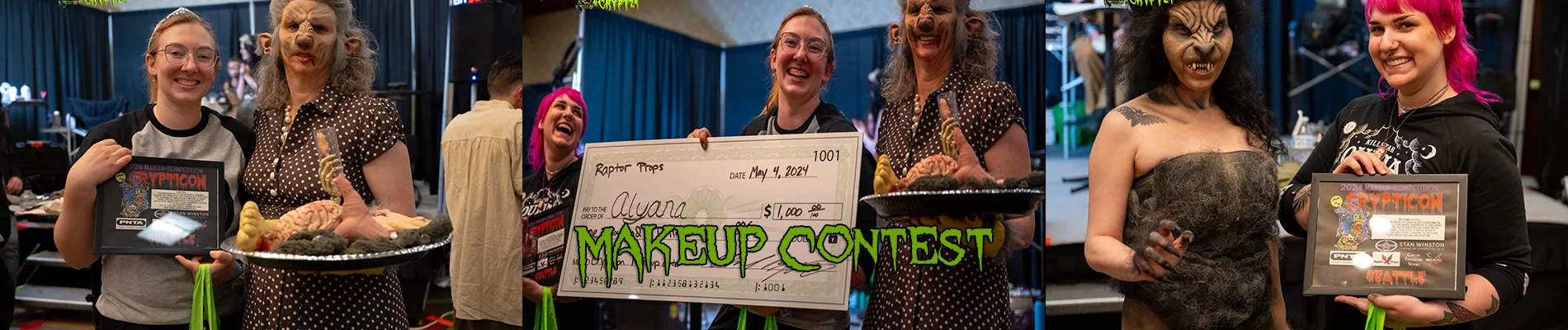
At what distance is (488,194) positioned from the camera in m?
3.50

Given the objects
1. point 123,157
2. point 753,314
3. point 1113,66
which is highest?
point 1113,66

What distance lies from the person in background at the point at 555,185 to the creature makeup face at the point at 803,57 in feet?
2.35

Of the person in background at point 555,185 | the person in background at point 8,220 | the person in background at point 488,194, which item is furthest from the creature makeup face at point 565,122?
the person in background at point 8,220

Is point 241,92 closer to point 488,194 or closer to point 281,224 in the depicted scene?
point 281,224

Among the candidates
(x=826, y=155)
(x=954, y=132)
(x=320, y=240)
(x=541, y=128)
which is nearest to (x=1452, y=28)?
(x=954, y=132)

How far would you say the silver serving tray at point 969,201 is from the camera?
2.80 m

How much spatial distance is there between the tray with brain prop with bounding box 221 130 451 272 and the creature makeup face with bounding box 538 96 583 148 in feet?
1.81

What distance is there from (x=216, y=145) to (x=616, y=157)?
4.52 feet

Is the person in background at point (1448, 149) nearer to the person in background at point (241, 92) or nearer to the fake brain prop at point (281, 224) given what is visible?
the fake brain prop at point (281, 224)

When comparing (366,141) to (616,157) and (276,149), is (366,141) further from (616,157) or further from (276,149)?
(616,157)

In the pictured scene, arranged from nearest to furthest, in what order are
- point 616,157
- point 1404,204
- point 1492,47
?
point 1404,204 < point 1492,47 < point 616,157

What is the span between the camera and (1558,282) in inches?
125

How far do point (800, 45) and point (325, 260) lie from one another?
61.7 inches

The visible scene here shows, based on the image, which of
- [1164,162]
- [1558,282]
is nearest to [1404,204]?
[1164,162]
